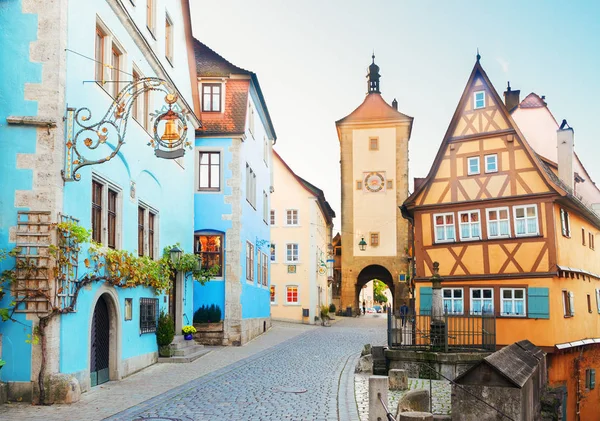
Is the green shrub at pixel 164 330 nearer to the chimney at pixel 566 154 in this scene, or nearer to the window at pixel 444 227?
the window at pixel 444 227

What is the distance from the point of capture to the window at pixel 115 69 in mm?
15914

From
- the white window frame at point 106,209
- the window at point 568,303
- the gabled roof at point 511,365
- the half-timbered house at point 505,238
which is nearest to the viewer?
the gabled roof at point 511,365

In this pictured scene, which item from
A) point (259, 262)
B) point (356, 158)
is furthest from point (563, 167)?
point (356, 158)

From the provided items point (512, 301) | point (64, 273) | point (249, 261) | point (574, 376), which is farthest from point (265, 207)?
point (64, 273)

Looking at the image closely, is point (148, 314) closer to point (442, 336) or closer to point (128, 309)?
point (128, 309)

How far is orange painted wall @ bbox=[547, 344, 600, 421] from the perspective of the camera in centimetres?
2495

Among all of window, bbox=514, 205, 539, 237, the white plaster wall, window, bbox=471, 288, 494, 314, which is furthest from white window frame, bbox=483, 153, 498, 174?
the white plaster wall

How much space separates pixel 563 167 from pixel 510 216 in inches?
213

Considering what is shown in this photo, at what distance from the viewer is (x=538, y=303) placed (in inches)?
969

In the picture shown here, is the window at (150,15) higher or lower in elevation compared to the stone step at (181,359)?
higher

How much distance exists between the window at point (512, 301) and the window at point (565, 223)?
9.81 feet

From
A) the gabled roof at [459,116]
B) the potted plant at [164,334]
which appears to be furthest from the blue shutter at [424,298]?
A: the potted plant at [164,334]

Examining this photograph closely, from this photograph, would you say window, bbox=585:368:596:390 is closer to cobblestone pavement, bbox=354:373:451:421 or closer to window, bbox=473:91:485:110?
window, bbox=473:91:485:110

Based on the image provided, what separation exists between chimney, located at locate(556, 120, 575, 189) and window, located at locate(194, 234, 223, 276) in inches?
555
